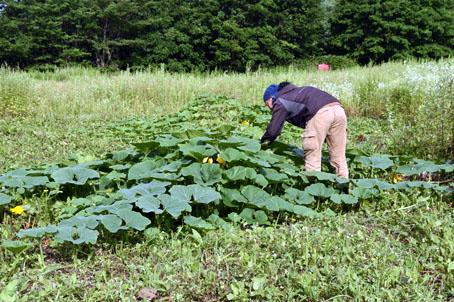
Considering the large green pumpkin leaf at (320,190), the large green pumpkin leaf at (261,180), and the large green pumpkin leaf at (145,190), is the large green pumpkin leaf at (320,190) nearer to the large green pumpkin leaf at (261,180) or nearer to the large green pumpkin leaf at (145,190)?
the large green pumpkin leaf at (261,180)

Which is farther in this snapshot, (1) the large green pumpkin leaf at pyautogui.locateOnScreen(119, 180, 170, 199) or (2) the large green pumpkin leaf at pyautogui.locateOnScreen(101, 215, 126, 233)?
(1) the large green pumpkin leaf at pyautogui.locateOnScreen(119, 180, 170, 199)

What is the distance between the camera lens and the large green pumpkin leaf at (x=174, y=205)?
103 inches

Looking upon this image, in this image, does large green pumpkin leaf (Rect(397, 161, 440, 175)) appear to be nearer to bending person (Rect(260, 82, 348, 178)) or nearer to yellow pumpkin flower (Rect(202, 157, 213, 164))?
bending person (Rect(260, 82, 348, 178))

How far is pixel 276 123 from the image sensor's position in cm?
376

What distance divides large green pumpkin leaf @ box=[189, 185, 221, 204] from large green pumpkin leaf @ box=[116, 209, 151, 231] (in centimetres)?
44

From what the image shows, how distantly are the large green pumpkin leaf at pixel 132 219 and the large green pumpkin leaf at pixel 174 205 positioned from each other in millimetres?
190

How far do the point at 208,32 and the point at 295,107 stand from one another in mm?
22584

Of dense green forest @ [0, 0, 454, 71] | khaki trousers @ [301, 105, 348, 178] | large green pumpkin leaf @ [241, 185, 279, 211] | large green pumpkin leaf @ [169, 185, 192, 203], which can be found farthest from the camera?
dense green forest @ [0, 0, 454, 71]

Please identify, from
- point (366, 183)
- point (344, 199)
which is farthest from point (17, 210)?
point (366, 183)

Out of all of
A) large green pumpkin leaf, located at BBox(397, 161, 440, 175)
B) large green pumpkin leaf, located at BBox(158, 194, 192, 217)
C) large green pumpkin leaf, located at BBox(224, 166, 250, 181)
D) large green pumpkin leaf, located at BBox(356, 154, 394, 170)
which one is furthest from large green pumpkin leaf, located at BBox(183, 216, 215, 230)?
large green pumpkin leaf, located at BBox(397, 161, 440, 175)

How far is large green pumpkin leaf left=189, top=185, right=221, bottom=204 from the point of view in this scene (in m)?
2.77

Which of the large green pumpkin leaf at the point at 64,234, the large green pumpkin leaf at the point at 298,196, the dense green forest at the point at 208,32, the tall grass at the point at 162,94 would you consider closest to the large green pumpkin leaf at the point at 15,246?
the large green pumpkin leaf at the point at 64,234

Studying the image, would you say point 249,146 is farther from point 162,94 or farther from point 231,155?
point 162,94

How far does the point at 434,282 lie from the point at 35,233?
258 cm
